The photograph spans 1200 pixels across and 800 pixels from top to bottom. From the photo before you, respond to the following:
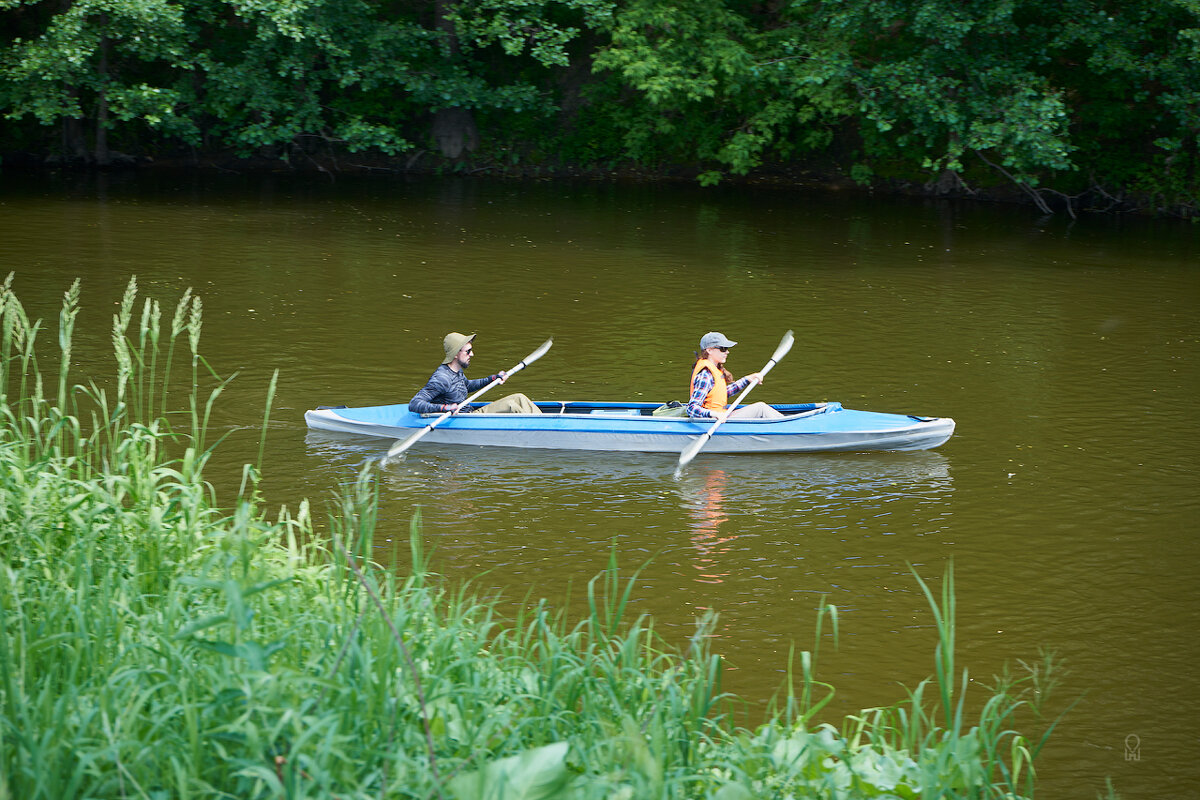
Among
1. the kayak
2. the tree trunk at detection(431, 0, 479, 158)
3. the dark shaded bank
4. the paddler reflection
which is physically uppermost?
the tree trunk at detection(431, 0, 479, 158)

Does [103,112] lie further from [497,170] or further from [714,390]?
[714,390]

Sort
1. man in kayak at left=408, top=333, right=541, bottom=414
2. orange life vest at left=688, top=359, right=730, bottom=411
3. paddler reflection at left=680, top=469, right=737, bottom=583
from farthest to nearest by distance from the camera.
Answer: man in kayak at left=408, top=333, right=541, bottom=414, orange life vest at left=688, top=359, right=730, bottom=411, paddler reflection at left=680, top=469, right=737, bottom=583

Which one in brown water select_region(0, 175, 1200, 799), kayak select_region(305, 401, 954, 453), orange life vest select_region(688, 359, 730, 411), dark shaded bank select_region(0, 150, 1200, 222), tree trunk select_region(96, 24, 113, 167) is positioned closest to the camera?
brown water select_region(0, 175, 1200, 799)

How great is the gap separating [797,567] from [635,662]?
3.48m

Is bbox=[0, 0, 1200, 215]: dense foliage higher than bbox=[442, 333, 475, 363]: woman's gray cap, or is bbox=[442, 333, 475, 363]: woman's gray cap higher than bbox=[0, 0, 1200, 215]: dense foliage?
bbox=[0, 0, 1200, 215]: dense foliage

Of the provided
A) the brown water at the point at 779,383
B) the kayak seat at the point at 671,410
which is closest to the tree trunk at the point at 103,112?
the brown water at the point at 779,383

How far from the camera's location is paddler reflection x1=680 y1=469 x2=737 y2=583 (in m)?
7.24

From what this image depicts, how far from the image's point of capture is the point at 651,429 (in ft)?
29.8

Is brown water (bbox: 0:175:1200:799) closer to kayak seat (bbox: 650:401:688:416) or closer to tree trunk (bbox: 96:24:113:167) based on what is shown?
kayak seat (bbox: 650:401:688:416)

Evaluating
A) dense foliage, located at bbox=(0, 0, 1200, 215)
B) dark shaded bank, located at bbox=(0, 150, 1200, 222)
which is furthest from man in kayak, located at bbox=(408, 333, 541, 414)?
dark shaded bank, located at bbox=(0, 150, 1200, 222)

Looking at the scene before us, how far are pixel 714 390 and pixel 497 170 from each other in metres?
15.8

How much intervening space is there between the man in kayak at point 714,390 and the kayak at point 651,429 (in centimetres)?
10

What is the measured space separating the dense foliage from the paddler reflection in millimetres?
11006

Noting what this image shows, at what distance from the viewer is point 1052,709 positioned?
5707mm
